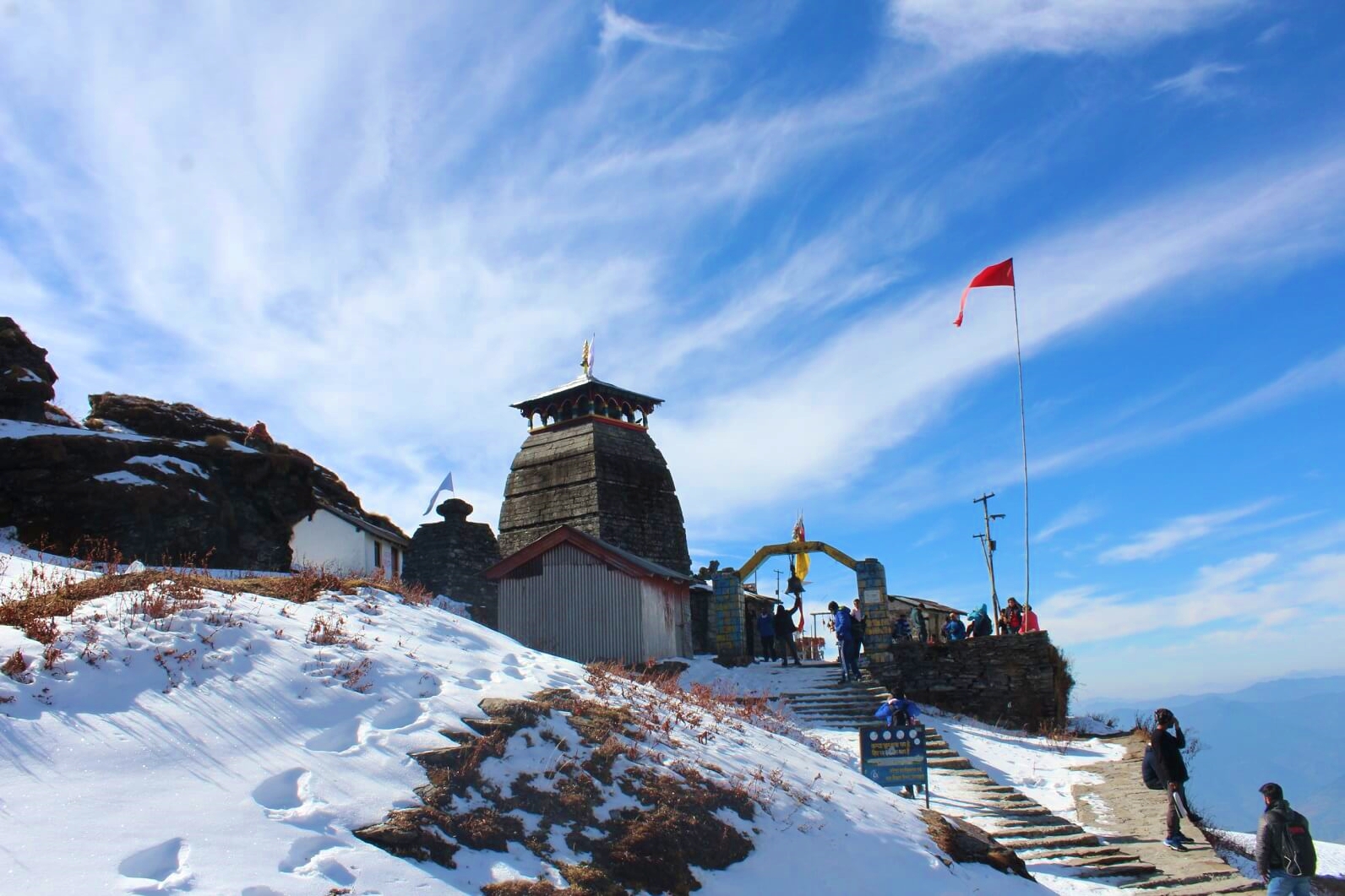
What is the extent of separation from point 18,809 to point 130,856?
76 cm

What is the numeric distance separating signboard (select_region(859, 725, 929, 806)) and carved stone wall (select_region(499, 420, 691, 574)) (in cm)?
1982

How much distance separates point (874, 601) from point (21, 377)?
65.3ft

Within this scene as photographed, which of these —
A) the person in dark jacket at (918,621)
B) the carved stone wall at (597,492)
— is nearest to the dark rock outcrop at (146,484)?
the carved stone wall at (597,492)

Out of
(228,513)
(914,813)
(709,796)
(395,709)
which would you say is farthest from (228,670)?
(228,513)

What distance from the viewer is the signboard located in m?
11.3

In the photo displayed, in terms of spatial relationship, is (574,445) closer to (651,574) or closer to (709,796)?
(651,574)

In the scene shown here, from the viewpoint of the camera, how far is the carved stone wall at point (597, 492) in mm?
31812

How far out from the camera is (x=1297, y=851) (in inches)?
324

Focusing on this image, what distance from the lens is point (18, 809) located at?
5098 mm

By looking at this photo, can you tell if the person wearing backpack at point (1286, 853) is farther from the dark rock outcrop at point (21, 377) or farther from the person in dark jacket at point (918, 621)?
the person in dark jacket at point (918, 621)

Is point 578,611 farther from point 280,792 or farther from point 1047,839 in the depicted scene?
point 280,792

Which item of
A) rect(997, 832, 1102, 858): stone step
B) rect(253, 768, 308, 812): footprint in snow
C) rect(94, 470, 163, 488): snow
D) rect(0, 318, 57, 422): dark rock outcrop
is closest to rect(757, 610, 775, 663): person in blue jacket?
rect(997, 832, 1102, 858): stone step

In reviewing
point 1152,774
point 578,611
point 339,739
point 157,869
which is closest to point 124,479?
point 578,611

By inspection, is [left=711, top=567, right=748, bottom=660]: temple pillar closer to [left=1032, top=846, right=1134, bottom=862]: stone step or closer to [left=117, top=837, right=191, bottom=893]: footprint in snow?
[left=1032, top=846, right=1134, bottom=862]: stone step
